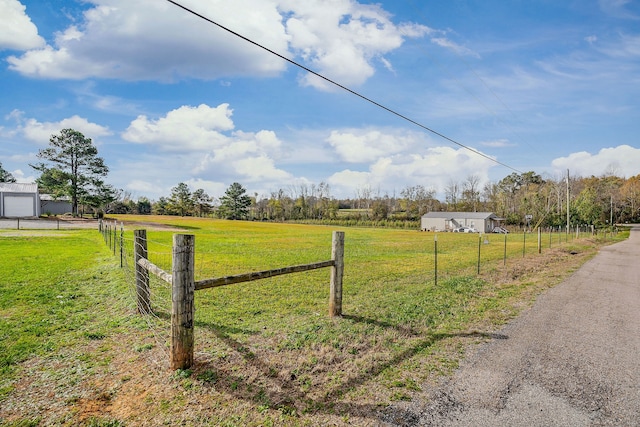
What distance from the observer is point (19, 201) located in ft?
147

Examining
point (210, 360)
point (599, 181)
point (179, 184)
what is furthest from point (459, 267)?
point (599, 181)

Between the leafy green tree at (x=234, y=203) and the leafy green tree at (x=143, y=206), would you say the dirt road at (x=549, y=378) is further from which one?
the leafy green tree at (x=143, y=206)

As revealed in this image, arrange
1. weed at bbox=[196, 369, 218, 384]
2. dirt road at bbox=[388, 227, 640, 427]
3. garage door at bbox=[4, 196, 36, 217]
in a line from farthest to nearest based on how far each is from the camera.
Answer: garage door at bbox=[4, 196, 36, 217] → weed at bbox=[196, 369, 218, 384] → dirt road at bbox=[388, 227, 640, 427]

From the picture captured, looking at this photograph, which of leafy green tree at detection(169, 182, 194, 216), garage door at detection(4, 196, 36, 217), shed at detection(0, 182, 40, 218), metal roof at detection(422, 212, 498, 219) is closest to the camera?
shed at detection(0, 182, 40, 218)

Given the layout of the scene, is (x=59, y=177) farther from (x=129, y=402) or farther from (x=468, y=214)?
(x=468, y=214)

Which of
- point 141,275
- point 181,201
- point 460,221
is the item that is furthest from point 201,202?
point 141,275

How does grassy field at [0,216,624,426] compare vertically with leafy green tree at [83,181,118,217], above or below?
below

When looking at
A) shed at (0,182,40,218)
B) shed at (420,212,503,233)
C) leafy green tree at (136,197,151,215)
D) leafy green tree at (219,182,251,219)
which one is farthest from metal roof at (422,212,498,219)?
leafy green tree at (136,197,151,215)

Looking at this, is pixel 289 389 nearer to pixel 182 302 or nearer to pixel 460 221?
pixel 182 302

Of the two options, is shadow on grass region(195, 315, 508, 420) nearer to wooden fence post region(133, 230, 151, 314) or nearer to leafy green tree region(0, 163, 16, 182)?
wooden fence post region(133, 230, 151, 314)

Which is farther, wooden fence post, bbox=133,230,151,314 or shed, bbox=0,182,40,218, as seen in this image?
shed, bbox=0,182,40,218

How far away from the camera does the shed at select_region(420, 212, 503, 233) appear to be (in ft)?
190

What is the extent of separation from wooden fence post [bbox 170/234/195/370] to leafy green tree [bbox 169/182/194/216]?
7814 centimetres

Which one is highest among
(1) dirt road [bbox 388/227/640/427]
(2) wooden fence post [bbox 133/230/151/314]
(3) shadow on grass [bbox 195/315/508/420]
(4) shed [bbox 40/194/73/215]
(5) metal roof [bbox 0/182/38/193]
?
(5) metal roof [bbox 0/182/38/193]
